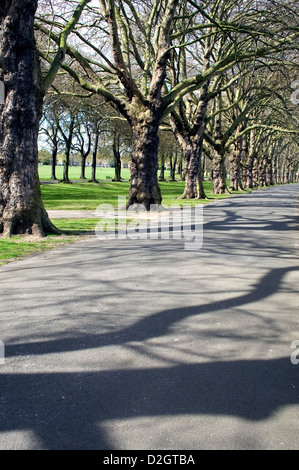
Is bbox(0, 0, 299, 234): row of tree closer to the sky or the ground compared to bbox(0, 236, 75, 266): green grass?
closer to the sky

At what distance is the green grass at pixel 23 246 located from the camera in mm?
8406

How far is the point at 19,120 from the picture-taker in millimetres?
10484

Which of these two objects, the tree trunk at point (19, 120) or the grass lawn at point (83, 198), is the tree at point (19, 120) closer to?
the tree trunk at point (19, 120)

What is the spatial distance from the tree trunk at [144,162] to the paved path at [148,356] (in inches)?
436

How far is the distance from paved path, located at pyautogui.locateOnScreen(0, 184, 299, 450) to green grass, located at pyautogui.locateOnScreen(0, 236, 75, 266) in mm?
865

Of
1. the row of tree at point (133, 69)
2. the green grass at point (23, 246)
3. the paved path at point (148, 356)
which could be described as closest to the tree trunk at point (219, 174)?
the row of tree at point (133, 69)

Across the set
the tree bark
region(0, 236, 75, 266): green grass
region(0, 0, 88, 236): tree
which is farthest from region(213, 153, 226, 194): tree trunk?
region(0, 236, 75, 266): green grass

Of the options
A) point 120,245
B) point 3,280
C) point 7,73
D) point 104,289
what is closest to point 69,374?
point 104,289

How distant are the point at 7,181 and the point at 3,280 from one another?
4.67 meters

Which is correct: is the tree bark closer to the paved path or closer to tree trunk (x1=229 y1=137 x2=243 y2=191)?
tree trunk (x1=229 y1=137 x2=243 y2=191)

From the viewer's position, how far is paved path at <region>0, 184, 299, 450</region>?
2.74 meters

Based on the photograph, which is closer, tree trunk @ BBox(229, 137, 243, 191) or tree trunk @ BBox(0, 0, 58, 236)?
tree trunk @ BBox(0, 0, 58, 236)

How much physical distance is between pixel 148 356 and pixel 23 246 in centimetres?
616

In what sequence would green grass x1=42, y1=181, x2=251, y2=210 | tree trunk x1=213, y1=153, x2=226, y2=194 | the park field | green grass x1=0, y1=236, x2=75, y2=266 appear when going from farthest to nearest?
tree trunk x1=213, y1=153, x2=226, y2=194 → the park field → green grass x1=42, y1=181, x2=251, y2=210 → green grass x1=0, y1=236, x2=75, y2=266
